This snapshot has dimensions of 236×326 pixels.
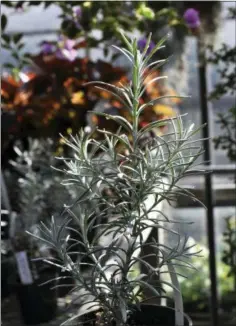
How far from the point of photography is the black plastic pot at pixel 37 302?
6.28 feet

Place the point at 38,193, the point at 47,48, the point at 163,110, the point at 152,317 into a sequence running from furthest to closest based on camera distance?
1. the point at 163,110
2. the point at 47,48
3. the point at 38,193
4. the point at 152,317

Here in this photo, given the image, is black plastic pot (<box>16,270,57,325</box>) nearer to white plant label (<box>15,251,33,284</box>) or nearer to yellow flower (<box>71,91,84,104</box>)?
white plant label (<box>15,251,33,284</box>)

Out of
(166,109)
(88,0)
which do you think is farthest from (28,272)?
(166,109)

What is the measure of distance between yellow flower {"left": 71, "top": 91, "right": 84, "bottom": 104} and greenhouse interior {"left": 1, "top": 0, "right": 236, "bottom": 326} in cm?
1

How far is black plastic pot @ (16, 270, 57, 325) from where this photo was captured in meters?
1.91

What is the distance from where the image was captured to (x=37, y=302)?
6.24 feet

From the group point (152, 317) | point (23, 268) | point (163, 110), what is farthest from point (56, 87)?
point (152, 317)

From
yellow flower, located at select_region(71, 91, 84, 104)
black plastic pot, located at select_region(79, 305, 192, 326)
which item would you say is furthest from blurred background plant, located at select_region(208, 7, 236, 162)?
black plastic pot, located at select_region(79, 305, 192, 326)

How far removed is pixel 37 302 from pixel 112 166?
0.80m

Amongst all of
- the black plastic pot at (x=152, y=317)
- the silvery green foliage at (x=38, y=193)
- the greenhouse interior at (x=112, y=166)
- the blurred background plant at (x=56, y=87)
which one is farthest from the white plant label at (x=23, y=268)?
the blurred background plant at (x=56, y=87)

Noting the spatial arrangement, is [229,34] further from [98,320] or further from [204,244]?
[98,320]

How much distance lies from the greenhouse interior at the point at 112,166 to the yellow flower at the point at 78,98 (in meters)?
0.01

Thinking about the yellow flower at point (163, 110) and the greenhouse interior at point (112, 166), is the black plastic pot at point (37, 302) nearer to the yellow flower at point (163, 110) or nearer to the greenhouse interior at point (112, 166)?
the greenhouse interior at point (112, 166)

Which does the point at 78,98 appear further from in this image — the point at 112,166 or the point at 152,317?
the point at 152,317
